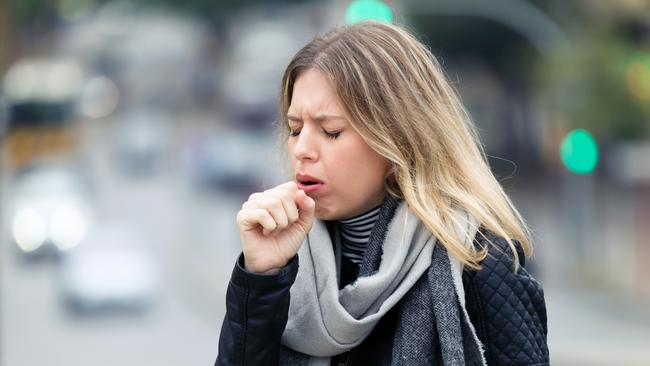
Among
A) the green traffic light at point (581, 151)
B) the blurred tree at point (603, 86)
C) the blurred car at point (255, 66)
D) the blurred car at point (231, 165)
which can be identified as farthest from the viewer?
the blurred car at point (255, 66)

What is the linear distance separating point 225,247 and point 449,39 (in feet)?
32.2

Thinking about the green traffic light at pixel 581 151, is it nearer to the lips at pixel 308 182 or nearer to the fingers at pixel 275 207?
the lips at pixel 308 182

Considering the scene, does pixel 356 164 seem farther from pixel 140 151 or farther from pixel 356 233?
pixel 140 151

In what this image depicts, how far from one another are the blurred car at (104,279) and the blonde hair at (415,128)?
1843 cm

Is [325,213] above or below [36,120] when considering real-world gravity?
below

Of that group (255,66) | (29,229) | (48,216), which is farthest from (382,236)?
(255,66)

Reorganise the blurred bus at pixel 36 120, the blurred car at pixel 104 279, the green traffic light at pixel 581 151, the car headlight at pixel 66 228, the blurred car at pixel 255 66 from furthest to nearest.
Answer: the blurred car at pixel 255 66, the blurred bus at pixel 36 120, the car headlight at pixel 66 228, the blurred car at pixel 104 279, the green traffic light at pixel 581 151

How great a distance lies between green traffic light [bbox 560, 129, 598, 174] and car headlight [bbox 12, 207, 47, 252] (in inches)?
514

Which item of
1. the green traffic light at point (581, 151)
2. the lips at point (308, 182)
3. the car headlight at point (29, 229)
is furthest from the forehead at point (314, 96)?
the car headlight at point (29, 229)

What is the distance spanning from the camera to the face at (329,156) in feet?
6.56

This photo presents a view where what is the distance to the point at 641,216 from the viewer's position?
2208cm

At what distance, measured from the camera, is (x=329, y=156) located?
200 cm

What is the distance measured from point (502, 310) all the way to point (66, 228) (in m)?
25.7

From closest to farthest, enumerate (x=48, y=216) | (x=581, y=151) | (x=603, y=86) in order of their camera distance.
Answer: (x=581, y=151)
(x=603, y=86)
(x=48, y=216)
